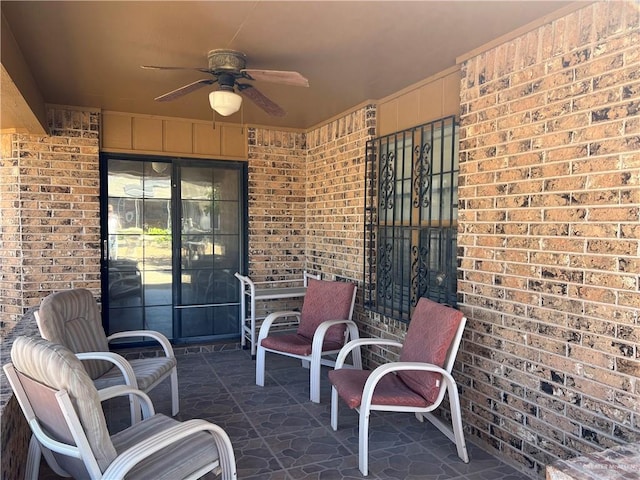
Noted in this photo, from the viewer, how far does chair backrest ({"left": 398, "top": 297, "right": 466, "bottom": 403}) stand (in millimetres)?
2734

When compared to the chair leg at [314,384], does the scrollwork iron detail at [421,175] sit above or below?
above

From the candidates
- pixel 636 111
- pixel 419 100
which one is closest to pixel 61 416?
pixel 636 111

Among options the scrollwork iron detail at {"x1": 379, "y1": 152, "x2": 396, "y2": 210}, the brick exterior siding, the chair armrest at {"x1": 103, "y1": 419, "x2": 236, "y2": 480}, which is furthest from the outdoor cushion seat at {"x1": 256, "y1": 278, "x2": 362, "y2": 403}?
the chair armrest at {"x1": 103, "y1": 419, "x2": 236, "y2": 480}

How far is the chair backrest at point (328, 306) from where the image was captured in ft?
13.1

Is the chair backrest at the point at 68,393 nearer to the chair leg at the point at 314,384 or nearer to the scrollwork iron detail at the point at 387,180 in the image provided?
the chair leg at the point at 314,384

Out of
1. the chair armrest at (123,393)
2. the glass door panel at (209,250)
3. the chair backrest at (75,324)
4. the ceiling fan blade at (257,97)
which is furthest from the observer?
the glass door panel at (209,250)

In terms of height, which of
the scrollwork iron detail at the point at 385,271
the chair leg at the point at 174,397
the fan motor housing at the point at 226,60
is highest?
the fan motor housing at the point at 226,60

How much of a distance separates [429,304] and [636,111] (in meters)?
1.61

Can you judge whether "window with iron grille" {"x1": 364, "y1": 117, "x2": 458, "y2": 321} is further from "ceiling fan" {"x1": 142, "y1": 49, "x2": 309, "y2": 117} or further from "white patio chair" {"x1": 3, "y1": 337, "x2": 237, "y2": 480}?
"white patio chair" {"x1": 3, "y1": 337, "x2": 237, "y2": 480}

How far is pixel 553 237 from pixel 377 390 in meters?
1.34

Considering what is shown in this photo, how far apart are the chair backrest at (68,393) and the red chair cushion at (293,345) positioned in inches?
79.8

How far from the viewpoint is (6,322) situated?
445 centimetres

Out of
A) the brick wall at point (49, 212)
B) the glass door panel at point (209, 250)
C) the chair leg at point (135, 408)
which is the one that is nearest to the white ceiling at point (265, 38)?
the brick wall at point (49, 212)

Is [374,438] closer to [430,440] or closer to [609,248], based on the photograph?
[430,440]
